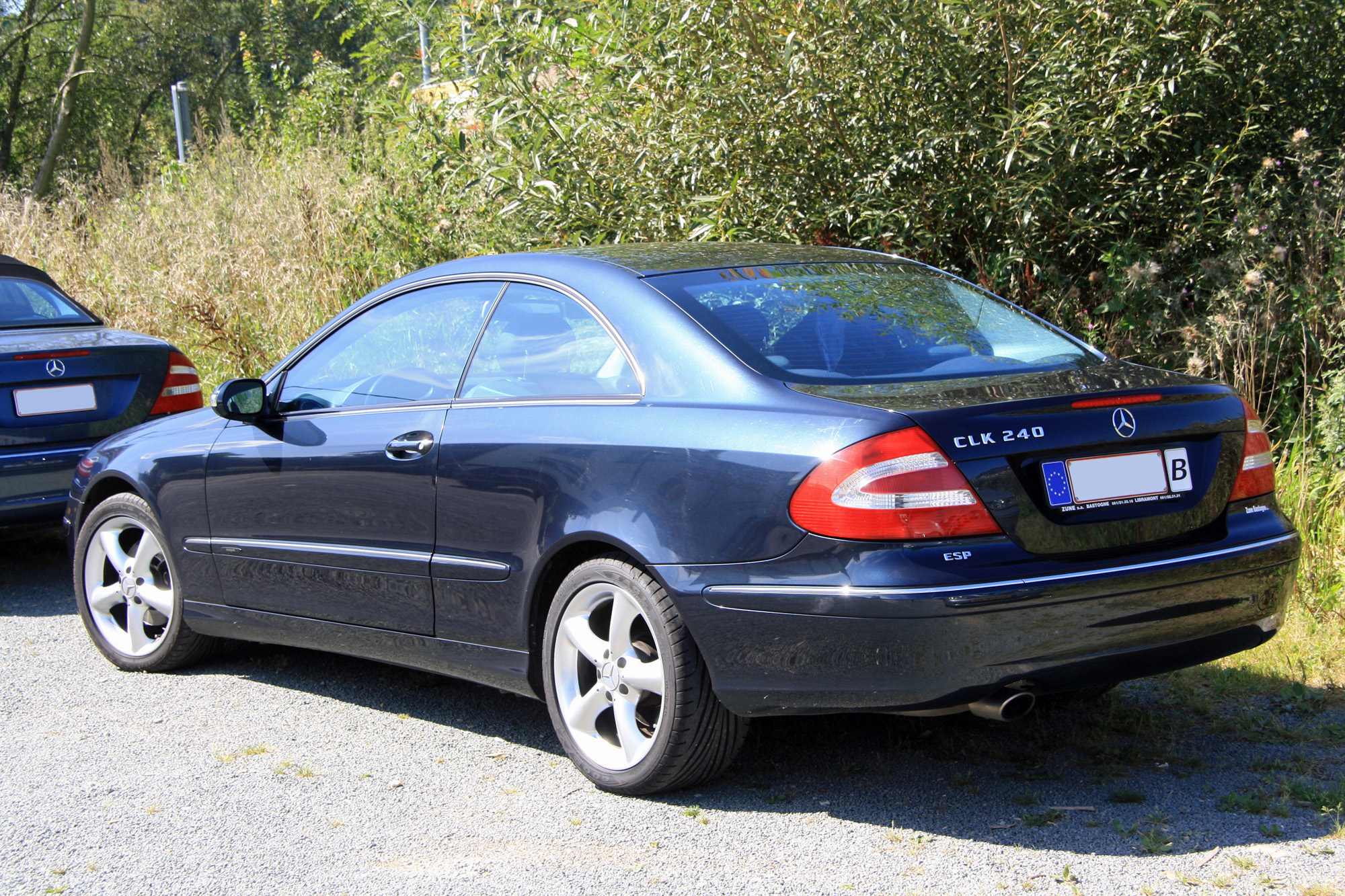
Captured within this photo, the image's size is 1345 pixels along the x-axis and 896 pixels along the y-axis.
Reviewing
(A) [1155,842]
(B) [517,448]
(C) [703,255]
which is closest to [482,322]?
(B) [517,448]

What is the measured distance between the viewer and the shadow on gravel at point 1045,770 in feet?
10.8

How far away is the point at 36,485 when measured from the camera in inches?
248

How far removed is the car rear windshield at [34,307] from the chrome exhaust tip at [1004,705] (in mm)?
6157

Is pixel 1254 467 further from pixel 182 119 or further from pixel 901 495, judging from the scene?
pixel 182 119

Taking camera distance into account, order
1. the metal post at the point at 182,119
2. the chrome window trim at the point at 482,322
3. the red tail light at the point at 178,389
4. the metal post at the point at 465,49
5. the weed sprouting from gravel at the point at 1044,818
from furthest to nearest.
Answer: the metal post at the point at 182,119 < the metal post at the point at 465,49 < the red tail light at the point at 178,389 < the chrome window trim at the point at 482,322 < the weed sprouting from gravel at the point at 1044,818

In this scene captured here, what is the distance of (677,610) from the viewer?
3354 millimetres

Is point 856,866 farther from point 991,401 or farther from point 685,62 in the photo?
point 685,62

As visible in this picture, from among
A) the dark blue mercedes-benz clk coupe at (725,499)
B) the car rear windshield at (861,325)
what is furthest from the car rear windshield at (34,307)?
the car rear windshield at (861,325)

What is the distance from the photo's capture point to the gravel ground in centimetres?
309

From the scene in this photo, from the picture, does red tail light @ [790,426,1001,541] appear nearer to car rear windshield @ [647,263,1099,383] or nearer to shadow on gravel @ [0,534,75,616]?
car rear windshield @ [647,263,1099,383]

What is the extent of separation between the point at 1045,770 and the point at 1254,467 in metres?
1.04

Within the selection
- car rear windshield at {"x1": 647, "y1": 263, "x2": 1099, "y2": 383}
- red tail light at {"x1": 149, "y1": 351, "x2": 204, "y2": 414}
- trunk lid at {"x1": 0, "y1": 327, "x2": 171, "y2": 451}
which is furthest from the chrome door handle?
red tail light at {"x1": 149, "y1": 351, "x2": 204, "y2": 414}

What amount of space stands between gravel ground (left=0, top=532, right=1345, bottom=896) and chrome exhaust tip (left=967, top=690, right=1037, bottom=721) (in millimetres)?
346

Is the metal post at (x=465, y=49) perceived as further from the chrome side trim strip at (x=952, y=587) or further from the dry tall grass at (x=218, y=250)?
the chrome side trim strip at (x=952, y=587)
